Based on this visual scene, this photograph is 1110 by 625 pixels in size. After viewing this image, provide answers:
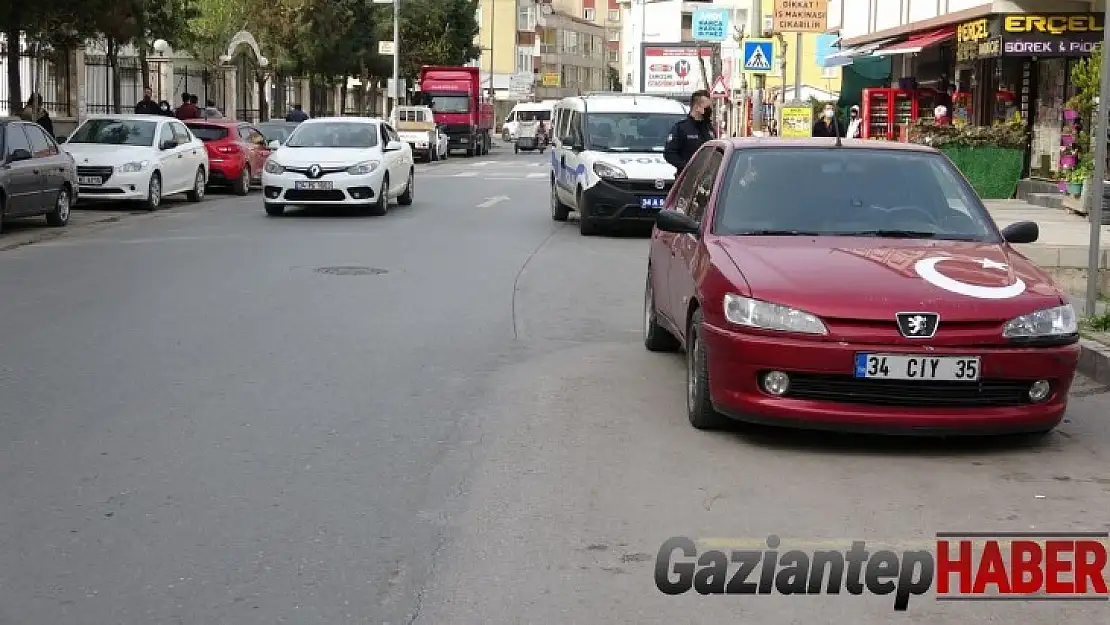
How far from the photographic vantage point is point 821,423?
731 cm

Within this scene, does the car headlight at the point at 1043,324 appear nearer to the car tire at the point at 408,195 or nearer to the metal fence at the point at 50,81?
the car tire at the point at 408,195

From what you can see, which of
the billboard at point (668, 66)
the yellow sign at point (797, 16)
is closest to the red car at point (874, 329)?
the yellow sign at point (797, 16)

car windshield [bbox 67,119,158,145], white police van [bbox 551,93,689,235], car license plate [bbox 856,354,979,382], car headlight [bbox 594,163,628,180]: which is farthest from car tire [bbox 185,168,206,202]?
car license plate [bbox 856,354,979,382]

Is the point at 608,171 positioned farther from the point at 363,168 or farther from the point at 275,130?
the point at 275,130

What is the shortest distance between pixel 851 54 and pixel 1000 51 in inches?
462

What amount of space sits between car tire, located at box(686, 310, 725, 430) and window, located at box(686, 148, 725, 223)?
103 centimetres

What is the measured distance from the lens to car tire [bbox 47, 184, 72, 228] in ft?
67.2

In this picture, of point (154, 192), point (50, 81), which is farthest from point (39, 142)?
point (50, 81)

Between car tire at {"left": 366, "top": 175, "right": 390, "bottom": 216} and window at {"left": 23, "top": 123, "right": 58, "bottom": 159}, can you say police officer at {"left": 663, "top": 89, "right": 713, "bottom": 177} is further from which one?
window at {"left": 23, "top": 123, "right": 58, "bottom": 159}

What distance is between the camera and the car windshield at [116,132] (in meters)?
24.8

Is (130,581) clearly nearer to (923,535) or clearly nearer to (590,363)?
(923,535)

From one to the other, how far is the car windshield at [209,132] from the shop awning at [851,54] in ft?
45.9

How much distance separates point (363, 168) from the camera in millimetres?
23172

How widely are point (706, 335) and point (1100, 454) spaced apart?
2035 mm
